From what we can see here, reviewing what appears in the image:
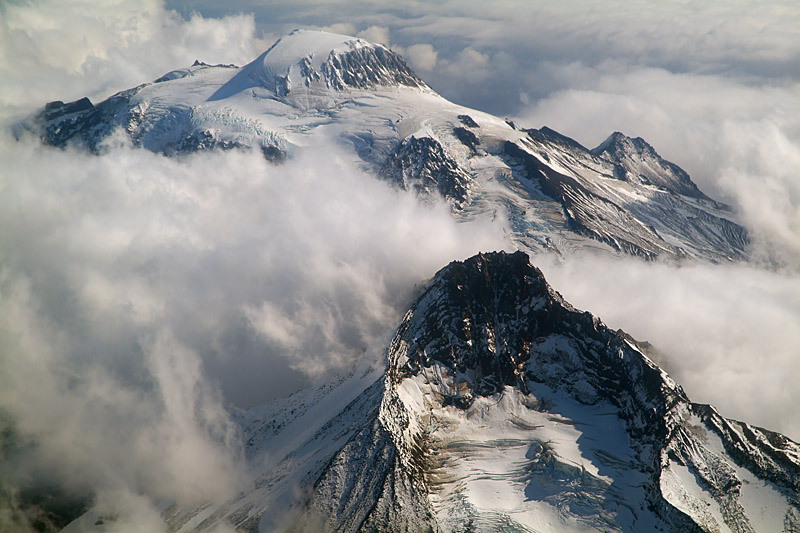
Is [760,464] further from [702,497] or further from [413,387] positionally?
[413,387]

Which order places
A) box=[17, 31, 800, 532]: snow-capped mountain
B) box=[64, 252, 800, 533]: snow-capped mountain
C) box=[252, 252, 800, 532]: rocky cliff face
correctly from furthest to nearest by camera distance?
box=[17, 31, 800, 532]: snow-capped mountain < box=[64, 252, 800, 533]: snow-capped mountain < box=[252, 252, 800, 532]: rocky cliff face

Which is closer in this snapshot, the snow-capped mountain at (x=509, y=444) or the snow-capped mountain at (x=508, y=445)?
the snow-capped mountain at (x=509, y=444)

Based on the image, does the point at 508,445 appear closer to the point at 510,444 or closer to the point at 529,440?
the point at 510,444

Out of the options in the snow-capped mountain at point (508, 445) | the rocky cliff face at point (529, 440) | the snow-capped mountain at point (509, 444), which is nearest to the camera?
the rocky cliff face at point (529, 440)

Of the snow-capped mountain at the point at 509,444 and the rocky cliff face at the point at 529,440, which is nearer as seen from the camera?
the rocky cliff face at the point at 529,440

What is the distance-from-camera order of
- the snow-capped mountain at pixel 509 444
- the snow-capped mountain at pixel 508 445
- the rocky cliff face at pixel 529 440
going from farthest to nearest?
the snow-capped mountain at pixel 508 445
the snow-capped mountain at pixel 509 444
the rocky cliff face at pixel 529 440

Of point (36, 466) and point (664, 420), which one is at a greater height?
point (664, 420)

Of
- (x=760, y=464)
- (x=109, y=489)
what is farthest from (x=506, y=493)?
(x=109, y=489)

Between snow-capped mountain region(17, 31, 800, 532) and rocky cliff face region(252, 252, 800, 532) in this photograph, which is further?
snow-capped mountain region(17, 31, 800, 532)

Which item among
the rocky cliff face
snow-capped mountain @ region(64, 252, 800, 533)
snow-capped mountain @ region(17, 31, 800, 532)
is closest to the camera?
the rocky cliff face
